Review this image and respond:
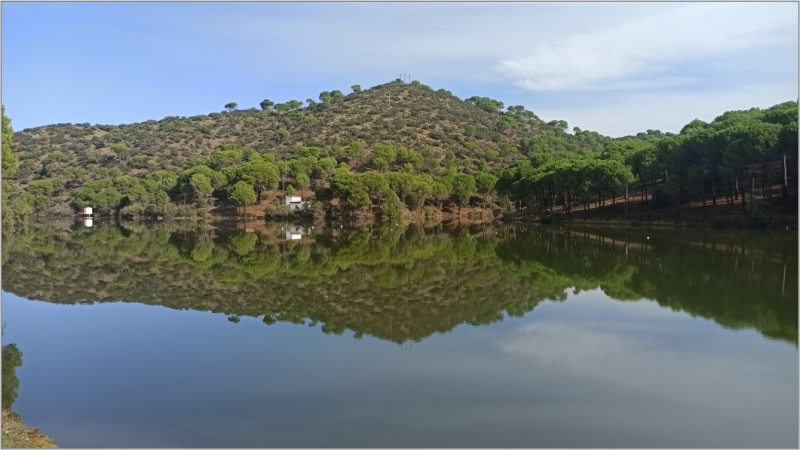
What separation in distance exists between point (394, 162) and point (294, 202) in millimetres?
15565

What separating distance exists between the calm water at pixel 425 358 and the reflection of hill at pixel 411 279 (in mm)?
143

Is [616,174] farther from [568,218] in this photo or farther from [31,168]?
[31,168]

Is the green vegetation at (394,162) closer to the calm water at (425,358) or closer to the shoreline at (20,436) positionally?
the calm water at (425,358)

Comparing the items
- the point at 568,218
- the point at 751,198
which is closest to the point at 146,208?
the point at 568,218

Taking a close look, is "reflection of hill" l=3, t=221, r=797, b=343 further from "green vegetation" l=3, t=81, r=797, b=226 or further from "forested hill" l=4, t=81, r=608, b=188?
"forested hill" l=4, t=81, r=608, b=188

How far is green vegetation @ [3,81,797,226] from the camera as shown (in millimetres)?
50438

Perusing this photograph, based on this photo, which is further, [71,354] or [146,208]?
[146,208]

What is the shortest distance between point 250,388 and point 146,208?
273ft

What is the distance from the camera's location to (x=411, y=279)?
2419 cm

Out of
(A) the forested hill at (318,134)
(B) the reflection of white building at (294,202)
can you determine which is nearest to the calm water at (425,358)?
(B) the reflection of white building at (294,202)

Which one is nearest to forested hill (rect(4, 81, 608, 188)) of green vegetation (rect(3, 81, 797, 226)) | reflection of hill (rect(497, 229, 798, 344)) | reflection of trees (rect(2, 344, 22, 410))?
green vegetation (rect(3, 81, 797, 226))

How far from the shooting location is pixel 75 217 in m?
91.6

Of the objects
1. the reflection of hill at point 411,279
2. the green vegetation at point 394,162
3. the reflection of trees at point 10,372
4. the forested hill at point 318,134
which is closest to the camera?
the reflection of trees at point 10,372

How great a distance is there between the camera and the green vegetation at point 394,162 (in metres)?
50.4
